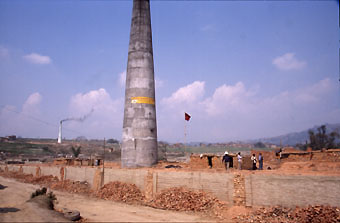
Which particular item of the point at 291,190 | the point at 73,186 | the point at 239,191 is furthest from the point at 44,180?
the point at 291,190

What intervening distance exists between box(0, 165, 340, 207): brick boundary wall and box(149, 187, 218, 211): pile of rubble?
36 cm

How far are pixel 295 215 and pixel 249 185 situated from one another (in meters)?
2.45

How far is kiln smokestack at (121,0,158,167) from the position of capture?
877 inches

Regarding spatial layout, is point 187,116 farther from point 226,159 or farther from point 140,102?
point 226,159

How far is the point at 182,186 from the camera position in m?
15.9

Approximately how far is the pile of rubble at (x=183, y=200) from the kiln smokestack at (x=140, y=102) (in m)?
6.26

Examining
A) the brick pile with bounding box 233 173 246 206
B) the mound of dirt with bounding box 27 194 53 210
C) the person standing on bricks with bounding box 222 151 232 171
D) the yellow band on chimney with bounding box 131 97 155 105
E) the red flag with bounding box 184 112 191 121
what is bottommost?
the mound of dirt with bounding box 27 194 53 210

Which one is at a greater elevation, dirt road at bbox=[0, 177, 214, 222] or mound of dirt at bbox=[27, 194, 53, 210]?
mound of dirt at bbox=[27, 194, 53, 210]

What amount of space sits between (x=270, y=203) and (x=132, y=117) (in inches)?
518

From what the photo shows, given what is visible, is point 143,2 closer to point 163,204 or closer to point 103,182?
point 103,182

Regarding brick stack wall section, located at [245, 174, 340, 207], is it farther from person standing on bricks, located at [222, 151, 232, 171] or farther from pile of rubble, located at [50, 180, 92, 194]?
pile of rubble, located at [50, 180, 92, 194]

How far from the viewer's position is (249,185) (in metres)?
→ 13.1

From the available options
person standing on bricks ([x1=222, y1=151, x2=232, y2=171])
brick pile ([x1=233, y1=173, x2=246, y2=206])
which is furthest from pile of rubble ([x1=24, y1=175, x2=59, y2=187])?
brick pile ([x1=233, y1=173, x2=246, y2=206])

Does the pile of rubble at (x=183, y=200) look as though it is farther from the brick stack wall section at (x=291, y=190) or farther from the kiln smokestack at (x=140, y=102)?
the kiln smokestack at (x=140, y=102)
